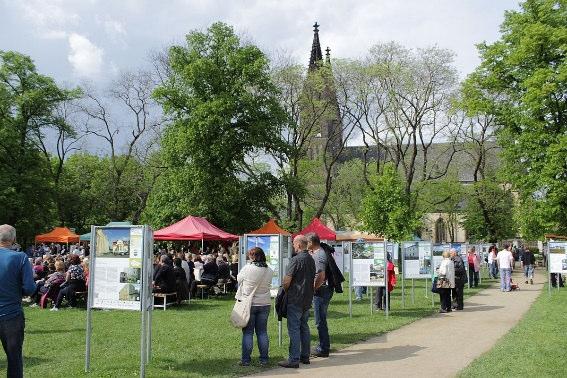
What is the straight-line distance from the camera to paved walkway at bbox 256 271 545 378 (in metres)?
8.17

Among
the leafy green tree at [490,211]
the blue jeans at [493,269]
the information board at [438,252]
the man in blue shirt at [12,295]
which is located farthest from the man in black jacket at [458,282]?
the leafy green tree at [490,211]

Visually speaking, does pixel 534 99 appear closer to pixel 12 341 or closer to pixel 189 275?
pixel 189 275

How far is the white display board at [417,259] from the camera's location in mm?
17641

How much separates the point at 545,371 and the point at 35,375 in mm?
6821

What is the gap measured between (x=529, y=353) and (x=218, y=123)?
27213mm

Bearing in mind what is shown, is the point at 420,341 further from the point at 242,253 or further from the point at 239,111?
the point at 239,111

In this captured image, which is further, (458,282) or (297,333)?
(458,282)

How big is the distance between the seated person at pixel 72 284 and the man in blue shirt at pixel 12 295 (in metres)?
10.1

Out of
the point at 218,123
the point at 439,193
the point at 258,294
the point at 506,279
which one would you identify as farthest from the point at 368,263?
the point at 439,193

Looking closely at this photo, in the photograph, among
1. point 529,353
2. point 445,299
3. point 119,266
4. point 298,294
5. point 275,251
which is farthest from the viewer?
point 445,299

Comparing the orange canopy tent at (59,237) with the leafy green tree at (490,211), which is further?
the leafy green tree at (490,211)

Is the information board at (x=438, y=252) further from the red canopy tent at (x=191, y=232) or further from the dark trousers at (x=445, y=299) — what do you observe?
the red canopy tent at (x=191, y=232)

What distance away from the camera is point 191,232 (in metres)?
23.9

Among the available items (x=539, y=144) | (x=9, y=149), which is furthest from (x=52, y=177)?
(x=539, y=144)
